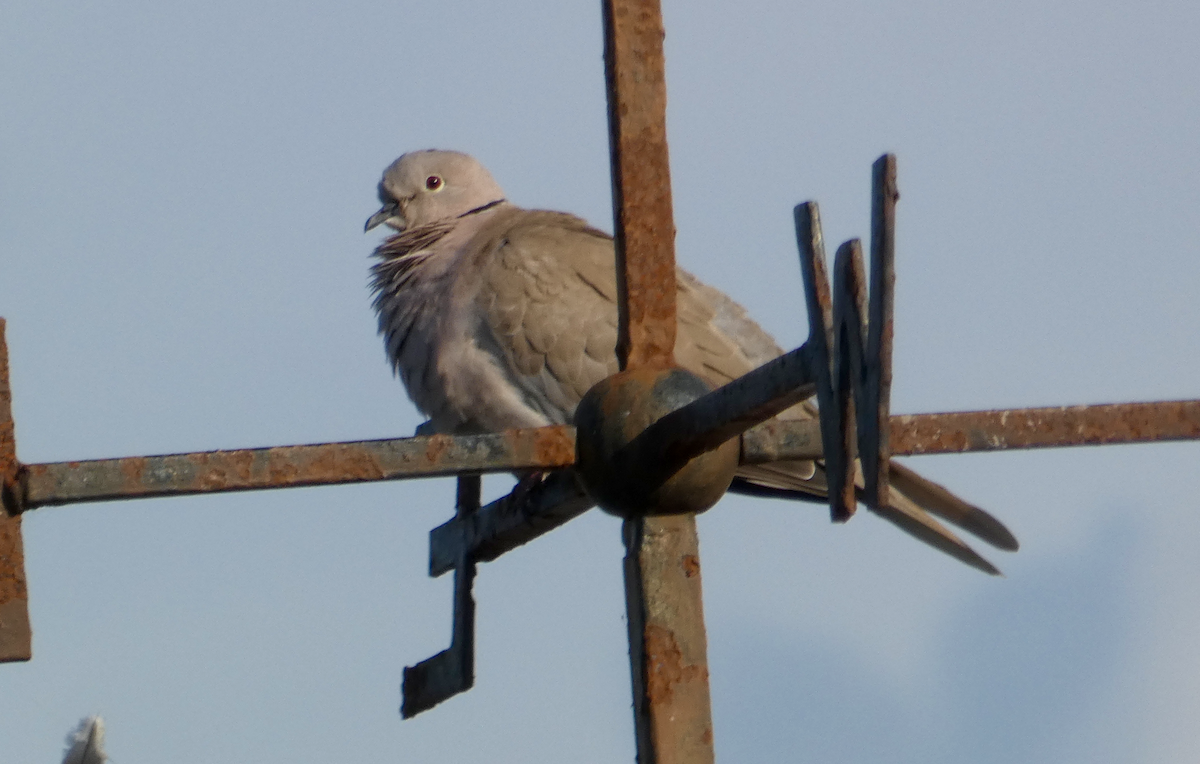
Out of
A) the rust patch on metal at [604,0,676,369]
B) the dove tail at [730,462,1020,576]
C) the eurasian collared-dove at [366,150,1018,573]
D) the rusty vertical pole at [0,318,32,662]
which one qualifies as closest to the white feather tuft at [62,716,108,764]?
the rusty vertical pole at [0,318,32,662]

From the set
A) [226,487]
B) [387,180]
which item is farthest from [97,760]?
[387,180]

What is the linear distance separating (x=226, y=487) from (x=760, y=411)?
0.68 meters

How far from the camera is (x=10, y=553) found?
2.16 m

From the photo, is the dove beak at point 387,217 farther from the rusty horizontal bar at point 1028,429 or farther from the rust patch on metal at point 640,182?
the rusty horizontal bar at point 1028,429

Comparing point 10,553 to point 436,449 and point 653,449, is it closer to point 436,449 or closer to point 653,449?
point 436,449

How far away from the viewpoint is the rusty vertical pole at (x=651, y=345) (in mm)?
2297

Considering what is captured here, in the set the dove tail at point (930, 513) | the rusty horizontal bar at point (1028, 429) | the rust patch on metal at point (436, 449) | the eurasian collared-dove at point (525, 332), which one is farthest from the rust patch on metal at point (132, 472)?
the eurasian collared-dove at point (525, 332)

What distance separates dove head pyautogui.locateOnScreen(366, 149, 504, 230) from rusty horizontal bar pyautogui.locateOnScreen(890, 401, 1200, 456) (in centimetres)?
426

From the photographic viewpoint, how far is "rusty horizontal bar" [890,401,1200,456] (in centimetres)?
212

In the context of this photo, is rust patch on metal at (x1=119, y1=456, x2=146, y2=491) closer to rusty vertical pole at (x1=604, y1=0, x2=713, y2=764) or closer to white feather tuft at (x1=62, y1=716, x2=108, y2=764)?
white feather tuft at (x1=62, y1=716, x2=108, y2=764)

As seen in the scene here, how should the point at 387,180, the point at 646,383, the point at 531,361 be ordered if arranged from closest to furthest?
1. the point at 646,383
2. the point at 531,361
3. the point at 387,180

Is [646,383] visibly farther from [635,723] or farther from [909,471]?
[909,471]

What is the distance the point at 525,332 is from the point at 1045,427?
9.72 feet

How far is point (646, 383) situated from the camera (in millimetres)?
2318
